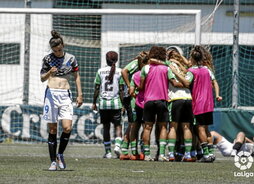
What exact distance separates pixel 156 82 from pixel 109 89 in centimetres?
181

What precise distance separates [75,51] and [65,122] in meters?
10.5

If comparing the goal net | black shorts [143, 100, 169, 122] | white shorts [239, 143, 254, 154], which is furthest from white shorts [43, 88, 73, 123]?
the goal net

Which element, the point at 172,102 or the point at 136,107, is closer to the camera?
the point at 172,102

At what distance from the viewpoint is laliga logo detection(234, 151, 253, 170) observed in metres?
13.2

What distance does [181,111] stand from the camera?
1472 cm

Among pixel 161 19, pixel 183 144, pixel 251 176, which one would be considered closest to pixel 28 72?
pixel 161 19

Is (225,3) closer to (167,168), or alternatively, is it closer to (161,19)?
(161,19)

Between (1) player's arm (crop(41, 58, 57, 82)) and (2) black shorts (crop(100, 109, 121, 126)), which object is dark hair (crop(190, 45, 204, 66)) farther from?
(1) player's arm (crop(41, 58, 57, 82))

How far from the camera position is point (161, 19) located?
891 inches

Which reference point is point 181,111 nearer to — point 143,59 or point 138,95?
point 138,95

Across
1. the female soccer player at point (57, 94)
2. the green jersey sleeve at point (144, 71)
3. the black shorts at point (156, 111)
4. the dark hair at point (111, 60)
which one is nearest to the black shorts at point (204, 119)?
the black shorts at point (156, 111)

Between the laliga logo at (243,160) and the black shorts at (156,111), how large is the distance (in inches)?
55.3

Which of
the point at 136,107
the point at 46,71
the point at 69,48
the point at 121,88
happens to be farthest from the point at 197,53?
the point at 69,48

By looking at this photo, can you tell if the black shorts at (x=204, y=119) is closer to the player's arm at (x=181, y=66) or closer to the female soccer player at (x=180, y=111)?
the female soccer player at (x=180, y=111)
